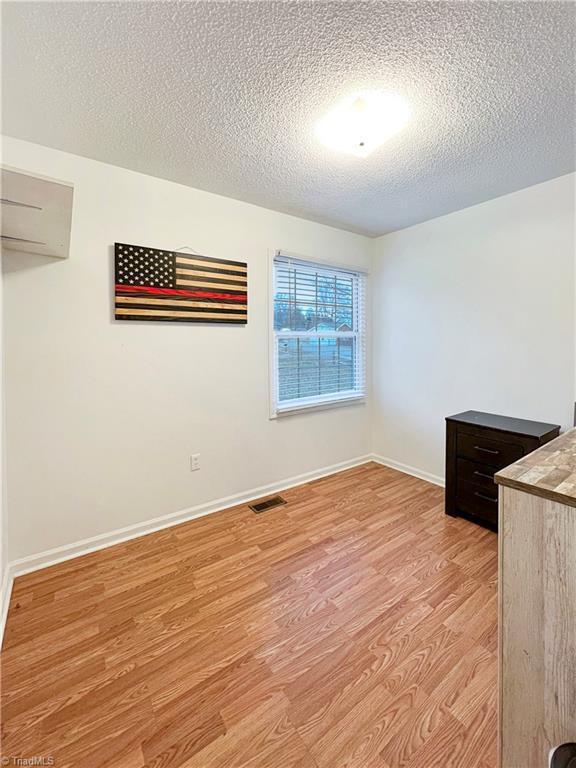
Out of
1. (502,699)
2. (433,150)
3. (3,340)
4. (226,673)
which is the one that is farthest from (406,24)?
(226,673)

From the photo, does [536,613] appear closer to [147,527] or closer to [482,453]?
[482,453]

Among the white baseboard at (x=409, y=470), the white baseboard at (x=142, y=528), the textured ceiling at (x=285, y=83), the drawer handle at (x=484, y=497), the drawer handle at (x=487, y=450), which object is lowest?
the white baseboard at (x=142, y=528)

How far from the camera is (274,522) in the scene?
2475 millimetres

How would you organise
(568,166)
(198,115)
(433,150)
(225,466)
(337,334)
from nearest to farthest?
1. (198,115)
2. (433,150)
3. (568,166)
4. (225,466)
5. (337,334)

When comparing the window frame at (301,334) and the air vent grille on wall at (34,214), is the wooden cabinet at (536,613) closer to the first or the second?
the air vent grille on wall at (34,214)

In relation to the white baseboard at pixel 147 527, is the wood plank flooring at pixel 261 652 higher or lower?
lower

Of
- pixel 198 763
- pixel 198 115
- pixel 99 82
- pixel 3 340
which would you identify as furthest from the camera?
pixel 3 340

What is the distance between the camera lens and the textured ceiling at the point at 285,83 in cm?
117

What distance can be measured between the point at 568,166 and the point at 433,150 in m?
0.99

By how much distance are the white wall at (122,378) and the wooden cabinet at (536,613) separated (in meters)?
2.11

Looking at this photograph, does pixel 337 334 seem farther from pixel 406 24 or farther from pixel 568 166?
pixel 406 24

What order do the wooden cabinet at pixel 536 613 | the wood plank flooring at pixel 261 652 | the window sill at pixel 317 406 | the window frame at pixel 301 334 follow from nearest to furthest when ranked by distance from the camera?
the wooden cabinet at pixel 536 613 < the wood plank flooring at pixel 261 652 < the window frame at pixel 301 334 < the window sill at pixel 317 406

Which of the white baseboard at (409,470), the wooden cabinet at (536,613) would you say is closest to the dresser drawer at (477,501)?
the white baseboard at (409,470)

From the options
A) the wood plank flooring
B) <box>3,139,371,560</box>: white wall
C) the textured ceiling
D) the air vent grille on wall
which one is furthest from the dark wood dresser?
the air vent grille on wall
